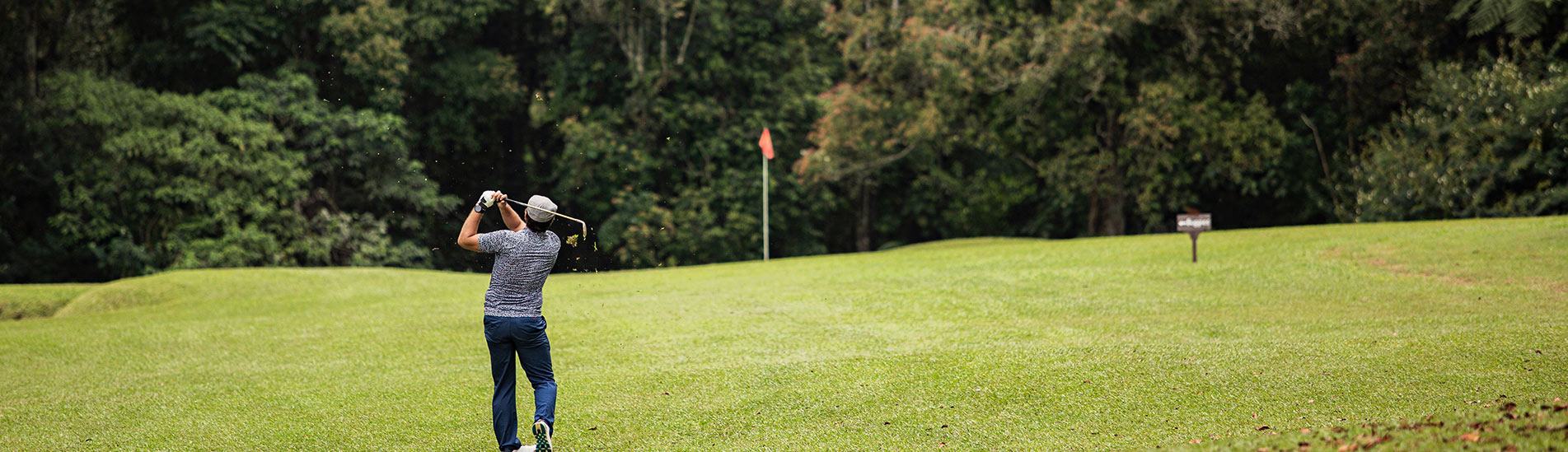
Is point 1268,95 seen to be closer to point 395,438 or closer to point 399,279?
point 399,279

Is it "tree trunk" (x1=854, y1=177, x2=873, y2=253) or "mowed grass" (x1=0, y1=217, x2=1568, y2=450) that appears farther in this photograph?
"tree trunk" (x1=854, y1=177, x2=873, y2=253)

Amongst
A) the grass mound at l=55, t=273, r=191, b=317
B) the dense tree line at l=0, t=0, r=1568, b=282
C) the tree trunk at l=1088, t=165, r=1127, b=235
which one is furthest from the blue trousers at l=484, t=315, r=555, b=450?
the tree trunk at l=1088, t=165, r=1127, b=235

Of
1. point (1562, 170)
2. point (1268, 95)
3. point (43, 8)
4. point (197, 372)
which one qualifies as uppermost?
point (43, 8)

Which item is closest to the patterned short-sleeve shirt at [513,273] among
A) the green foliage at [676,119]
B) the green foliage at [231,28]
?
the green foliage at [676,119]

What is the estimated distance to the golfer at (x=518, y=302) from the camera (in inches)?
259

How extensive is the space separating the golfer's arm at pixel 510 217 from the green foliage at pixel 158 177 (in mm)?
23202

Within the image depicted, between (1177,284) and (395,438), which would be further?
(1177,284)

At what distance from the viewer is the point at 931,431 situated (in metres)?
7.60

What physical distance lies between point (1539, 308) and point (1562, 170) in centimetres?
1258

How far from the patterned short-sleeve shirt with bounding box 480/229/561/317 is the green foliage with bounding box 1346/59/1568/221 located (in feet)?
69.7

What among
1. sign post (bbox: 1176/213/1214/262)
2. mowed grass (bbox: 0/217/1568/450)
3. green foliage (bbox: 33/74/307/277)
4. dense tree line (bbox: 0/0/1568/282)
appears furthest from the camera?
green foliage (bbox: 33/74/307/277)

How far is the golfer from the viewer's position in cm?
657

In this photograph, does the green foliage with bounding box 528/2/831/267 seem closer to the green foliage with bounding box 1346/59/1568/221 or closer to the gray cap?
the green foliage with bounding box 1346/59/1568/221

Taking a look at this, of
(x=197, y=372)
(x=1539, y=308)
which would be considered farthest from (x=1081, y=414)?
(x=197, y=372)
